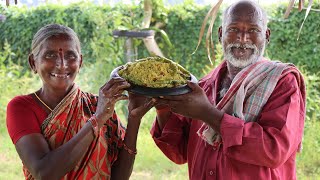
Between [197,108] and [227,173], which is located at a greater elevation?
[197,108]

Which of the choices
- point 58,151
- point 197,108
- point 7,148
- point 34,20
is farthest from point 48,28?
point 34,20

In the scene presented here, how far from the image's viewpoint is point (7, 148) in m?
5.31

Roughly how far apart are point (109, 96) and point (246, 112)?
0.60 meters

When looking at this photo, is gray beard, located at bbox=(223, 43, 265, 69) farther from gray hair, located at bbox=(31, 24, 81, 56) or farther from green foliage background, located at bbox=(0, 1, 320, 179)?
green foliage background, located at bbox=(0, 1, 320, 179)

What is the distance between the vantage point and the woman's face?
2006 millimetres

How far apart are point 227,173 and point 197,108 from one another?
13.6 inches

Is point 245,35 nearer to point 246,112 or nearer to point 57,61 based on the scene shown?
point 246,112

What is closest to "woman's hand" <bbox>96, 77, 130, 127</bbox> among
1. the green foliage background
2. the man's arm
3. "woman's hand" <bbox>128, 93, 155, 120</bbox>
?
"woman's hand" <bbox>128, 93, 155, 120</bbox>

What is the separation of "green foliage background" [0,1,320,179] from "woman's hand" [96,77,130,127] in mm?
2755

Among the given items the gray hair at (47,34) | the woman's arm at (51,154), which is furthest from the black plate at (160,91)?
the gray hair at (47,34)

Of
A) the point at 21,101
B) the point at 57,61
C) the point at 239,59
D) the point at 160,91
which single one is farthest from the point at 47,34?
the point at 239,59

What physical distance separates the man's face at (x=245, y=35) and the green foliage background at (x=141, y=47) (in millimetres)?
2688

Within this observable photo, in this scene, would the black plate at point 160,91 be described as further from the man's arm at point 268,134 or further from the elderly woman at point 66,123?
the man's arm at point 268,134

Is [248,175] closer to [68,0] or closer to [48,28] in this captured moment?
[48,28]
